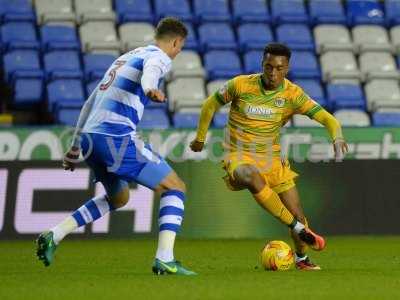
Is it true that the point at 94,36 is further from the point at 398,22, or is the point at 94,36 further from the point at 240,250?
the point at 240,250

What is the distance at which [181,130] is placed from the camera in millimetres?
16031

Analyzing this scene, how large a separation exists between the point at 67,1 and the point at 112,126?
11.0 meters

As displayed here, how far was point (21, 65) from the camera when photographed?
18.5 metres

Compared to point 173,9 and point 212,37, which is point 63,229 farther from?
point 173,9

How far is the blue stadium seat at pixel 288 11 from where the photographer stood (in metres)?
20.8

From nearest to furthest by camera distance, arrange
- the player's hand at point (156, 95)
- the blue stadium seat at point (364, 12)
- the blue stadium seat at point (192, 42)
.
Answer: the player's hand at point (156, 95)
the blue stadium seat at point (192, 42)
the blue stadium seat at point (364, 12)

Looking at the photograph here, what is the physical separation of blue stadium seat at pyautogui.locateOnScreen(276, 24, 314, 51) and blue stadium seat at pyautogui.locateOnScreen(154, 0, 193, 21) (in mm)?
1543

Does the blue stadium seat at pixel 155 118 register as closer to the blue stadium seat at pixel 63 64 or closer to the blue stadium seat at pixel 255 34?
the blue stadium seat at pixel 63 64

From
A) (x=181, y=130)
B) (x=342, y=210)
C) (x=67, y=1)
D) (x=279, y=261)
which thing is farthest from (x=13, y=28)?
(x=279, y=261)

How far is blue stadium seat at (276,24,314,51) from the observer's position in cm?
2034

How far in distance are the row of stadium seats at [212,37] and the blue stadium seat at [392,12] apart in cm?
24

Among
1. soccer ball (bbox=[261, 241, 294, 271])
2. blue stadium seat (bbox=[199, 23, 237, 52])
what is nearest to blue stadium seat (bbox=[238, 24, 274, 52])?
blue stadium seat (bbox=[199, 23, 237, 52])

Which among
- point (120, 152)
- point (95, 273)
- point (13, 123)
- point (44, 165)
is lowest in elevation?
point (95, 273)

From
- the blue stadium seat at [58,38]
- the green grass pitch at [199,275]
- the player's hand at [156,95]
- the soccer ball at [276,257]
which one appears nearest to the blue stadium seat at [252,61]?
the blue stadium seat at [58,38]
